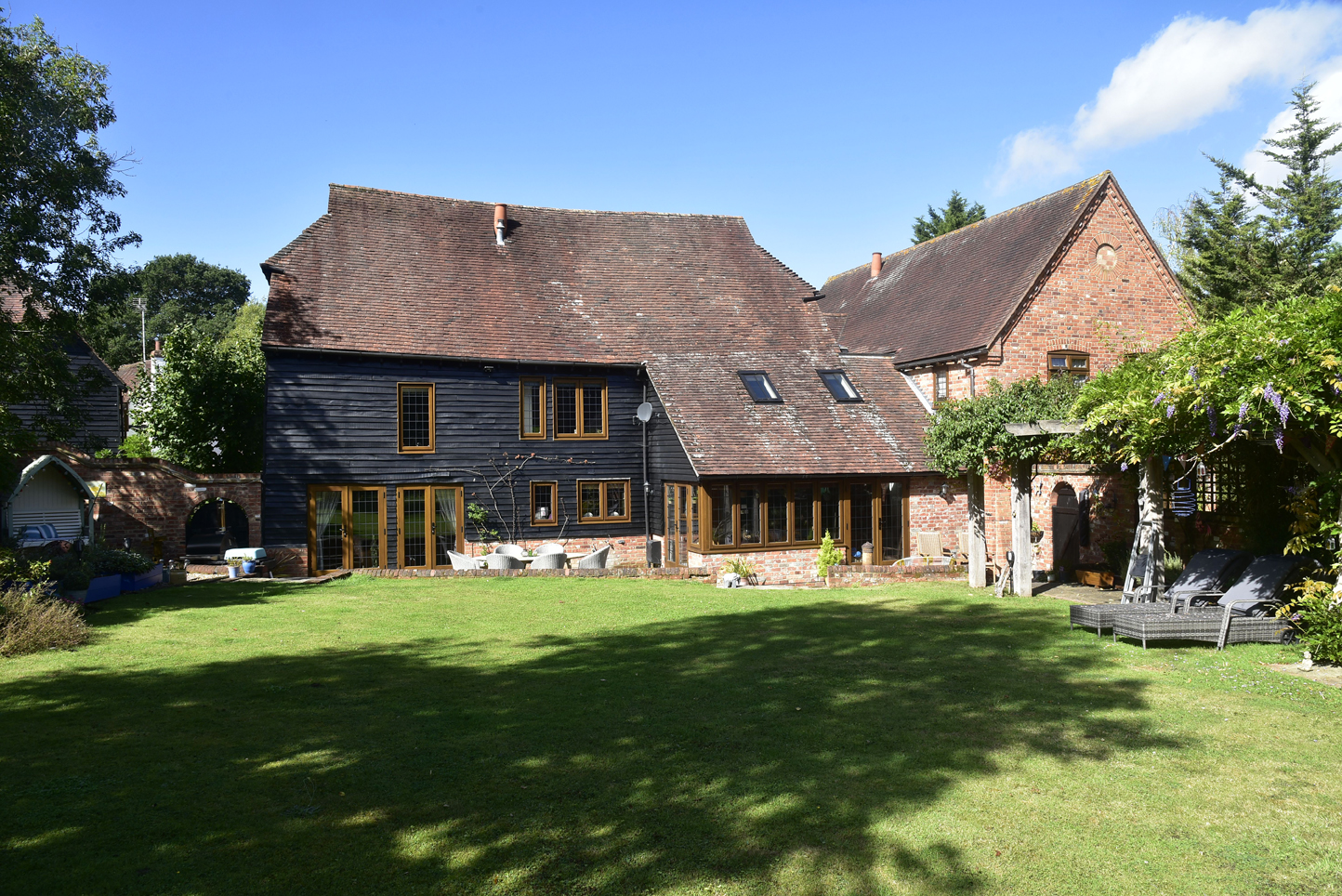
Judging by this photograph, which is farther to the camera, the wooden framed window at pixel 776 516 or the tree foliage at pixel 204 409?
the tree foliage at pixel 204 409

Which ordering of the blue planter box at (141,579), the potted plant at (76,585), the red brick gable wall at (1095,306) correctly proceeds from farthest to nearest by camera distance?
the red brick gable wall at (1095,306)
the blue planter box at (141,579)
the potted plant at (76,585)

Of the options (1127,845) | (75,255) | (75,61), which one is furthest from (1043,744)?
(75,61)

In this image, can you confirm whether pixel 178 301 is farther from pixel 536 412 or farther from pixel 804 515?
pixel 804 515

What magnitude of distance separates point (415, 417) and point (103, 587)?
26.7 ft

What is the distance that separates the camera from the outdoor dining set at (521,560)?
19766 millimetres

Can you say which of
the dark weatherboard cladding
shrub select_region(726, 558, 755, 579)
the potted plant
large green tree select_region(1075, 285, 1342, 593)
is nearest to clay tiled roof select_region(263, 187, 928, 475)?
the dark weatherboard cladding

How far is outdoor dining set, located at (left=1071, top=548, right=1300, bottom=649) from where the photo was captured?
10727mm

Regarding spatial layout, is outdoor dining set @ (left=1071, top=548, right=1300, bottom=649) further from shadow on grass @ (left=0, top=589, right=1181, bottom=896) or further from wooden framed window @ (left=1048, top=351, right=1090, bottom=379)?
wooden framed window @ (left=1048, top=351, right=1090, bottom=379)

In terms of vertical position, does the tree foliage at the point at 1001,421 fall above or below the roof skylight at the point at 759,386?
→ below

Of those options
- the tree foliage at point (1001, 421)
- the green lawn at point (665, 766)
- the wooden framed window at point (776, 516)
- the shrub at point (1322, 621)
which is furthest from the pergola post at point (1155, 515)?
the wooden framed window at point (776, 516)

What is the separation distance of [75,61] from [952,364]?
20918 mm

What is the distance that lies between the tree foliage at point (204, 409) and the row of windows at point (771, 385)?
536 inches

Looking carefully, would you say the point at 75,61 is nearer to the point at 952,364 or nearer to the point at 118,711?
the point at 118,711

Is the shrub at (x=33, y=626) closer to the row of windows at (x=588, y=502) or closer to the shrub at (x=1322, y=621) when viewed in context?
the row of windows at (x=588, y=502)
